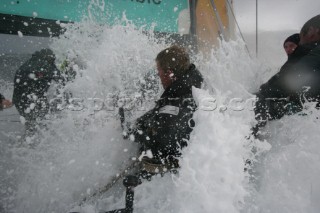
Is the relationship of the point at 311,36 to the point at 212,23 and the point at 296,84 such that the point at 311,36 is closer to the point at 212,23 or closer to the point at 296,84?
the point at 296,84

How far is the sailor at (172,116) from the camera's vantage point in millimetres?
2422

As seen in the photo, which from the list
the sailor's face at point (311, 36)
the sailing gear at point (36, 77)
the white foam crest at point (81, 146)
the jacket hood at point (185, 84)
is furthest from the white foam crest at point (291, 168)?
the sailing gear at point (36, 77)

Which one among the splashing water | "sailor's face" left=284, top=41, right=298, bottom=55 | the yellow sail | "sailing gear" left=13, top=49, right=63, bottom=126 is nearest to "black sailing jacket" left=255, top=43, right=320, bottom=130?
the splashing water

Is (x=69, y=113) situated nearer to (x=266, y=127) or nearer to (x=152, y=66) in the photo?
(x=152, y=66)

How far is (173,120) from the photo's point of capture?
2.40 m

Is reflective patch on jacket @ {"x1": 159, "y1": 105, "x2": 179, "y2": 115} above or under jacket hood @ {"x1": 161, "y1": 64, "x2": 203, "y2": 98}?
under

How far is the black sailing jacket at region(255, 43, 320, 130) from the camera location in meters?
2.72

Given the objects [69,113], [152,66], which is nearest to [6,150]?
[69,113]

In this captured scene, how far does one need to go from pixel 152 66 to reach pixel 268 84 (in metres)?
1.57

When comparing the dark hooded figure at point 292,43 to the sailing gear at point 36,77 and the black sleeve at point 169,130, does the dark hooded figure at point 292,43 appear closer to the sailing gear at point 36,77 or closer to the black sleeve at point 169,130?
the black sleeve at point 169,130

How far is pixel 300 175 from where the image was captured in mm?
2572

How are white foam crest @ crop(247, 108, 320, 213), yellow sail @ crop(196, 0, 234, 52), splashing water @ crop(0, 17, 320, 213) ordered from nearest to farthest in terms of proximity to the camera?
splashing water @ crop(0, 17, 320, 213) → white foam crest @ crop(247, 108, 320, 213) → yellow sail @ crop(196, 0, 234, 52)

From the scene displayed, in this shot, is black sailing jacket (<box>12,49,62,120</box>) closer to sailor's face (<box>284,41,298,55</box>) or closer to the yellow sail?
the yellow sail

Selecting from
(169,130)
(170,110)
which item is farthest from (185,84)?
(169,130)
